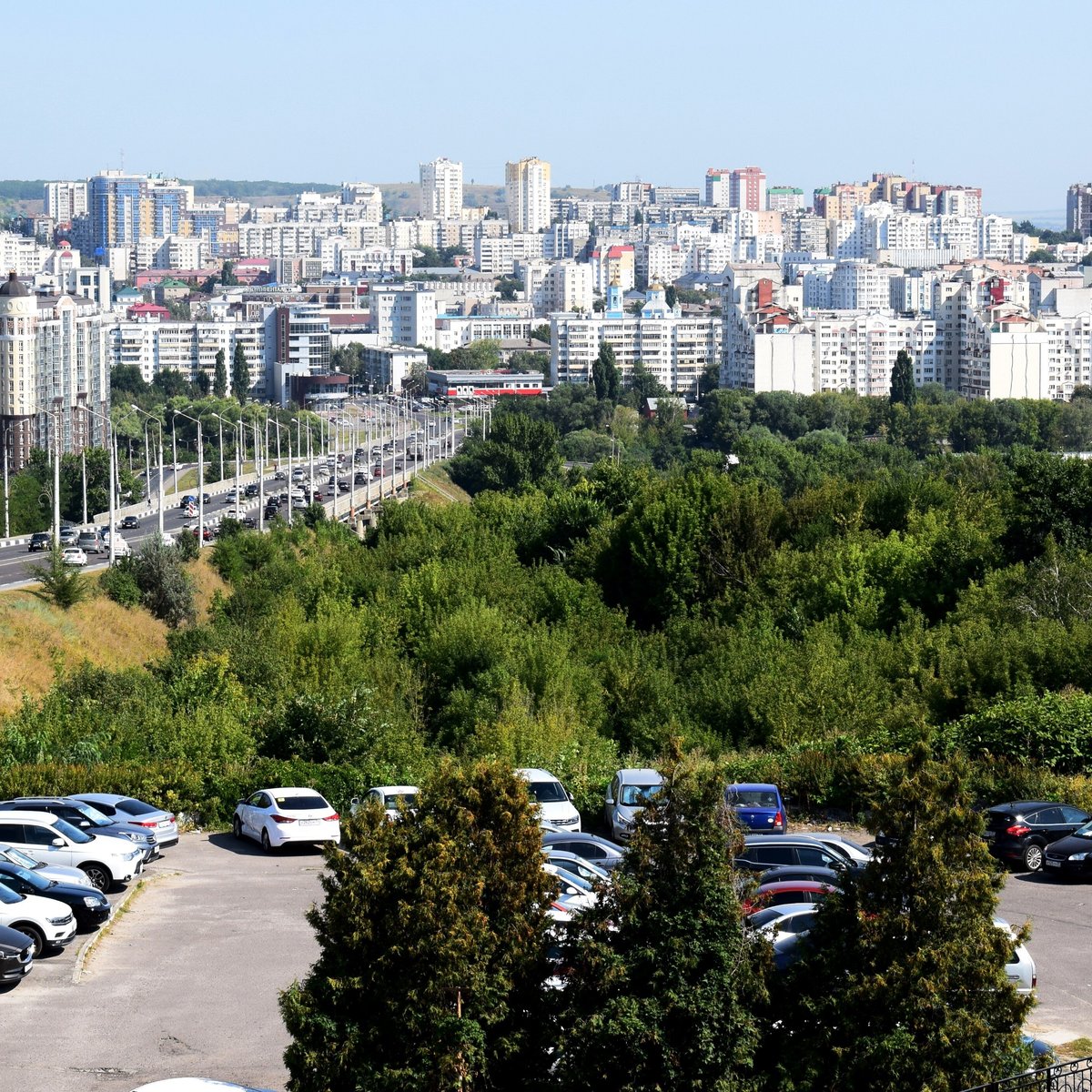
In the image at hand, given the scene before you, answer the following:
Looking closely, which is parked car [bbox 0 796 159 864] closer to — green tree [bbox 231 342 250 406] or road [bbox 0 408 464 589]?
road [bbox 0 408 464 589]

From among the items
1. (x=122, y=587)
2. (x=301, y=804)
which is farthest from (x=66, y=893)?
(x=122, y=587)

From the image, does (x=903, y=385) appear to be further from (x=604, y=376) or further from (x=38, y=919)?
(x=38, y=919)

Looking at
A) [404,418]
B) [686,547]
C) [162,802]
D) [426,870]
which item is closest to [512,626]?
[686,547]

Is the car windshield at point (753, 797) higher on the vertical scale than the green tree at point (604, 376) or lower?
lower

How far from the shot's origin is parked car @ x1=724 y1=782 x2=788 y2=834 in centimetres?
1712

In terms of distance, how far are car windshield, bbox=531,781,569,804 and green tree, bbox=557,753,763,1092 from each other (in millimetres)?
8580

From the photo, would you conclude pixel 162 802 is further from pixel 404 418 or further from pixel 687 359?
pixel 687 359

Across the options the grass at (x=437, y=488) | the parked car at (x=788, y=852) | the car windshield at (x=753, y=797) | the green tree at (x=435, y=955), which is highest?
the green tree at (x=435, y=955)

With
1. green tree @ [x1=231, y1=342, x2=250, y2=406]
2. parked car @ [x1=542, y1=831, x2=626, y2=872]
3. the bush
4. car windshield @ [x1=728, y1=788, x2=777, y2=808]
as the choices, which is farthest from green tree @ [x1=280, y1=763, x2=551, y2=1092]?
green tree @ [x1=231, y1=342, x2=250, y2=406]

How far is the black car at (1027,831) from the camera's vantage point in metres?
16.4

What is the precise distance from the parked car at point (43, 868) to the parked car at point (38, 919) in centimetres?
100

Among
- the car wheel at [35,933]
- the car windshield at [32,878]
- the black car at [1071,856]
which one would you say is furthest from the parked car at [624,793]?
the car wheel at [35,933]

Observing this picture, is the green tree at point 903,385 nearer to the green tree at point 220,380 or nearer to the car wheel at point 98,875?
the green tree at point 220,380

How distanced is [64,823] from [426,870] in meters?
7.35
